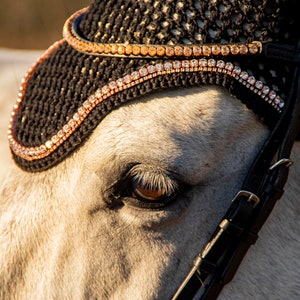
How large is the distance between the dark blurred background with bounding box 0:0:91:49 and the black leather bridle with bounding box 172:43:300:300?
16.8 feet

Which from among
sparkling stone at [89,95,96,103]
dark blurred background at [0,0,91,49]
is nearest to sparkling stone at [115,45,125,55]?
sparkling stone at [89,95,96,103]

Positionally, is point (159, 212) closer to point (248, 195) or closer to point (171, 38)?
point (248, 195)

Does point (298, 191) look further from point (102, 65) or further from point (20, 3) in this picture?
point (20, 3)

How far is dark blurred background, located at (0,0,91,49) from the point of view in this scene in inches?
263

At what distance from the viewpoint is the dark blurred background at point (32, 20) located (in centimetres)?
668

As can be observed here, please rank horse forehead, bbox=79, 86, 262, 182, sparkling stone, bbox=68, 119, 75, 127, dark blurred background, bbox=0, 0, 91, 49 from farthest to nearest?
dark blurred background, bbox=0, 0, 91, 49 < sparkling stone, bbox=68, 119, 75, 127 < horse forehead, bbox=79, 86, 262, 182

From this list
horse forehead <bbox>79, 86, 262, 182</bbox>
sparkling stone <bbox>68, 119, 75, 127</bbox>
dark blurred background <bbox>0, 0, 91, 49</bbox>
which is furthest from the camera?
dark blurred background <bbox>0, 0, 91, 49</bbox>

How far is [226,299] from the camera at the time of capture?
60.1 inches

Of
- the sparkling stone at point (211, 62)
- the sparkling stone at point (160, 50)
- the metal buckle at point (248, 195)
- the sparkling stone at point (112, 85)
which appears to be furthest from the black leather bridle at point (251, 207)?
the sparkling stone at point (112, 85)

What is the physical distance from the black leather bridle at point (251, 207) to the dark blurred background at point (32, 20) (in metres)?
5.11

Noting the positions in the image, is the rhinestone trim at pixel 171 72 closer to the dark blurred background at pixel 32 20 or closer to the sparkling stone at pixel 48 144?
the sparkling stone at pixel 48 144

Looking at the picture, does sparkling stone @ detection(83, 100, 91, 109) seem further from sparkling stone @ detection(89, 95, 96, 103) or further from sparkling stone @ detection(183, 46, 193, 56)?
sparkling stone @ detection(183, 46, 193, 56)

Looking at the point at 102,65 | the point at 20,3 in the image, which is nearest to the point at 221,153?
the point at 102,65

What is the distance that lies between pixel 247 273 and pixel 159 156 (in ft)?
1.11
